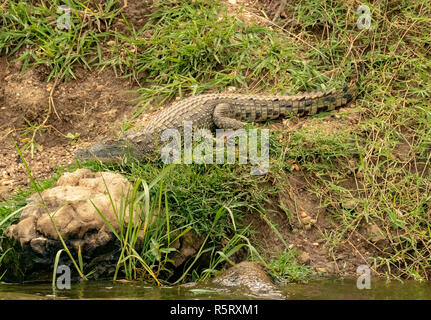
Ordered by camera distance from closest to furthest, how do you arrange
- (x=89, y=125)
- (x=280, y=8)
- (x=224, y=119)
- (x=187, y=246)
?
(x=187, y=246) → (x=224, y=119) → (x=89, y=125) → (x=280, y=8)

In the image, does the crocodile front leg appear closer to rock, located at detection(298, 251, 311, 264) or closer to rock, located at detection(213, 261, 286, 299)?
rock, located at detection(298, 251, 311, 264)

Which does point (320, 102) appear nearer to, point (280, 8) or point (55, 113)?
point (280, 8)

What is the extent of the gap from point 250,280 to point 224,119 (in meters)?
2.00

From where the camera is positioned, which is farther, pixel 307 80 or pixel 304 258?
pixel 307 80

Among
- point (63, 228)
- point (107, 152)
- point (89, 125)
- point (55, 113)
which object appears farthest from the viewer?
point (55, 113)

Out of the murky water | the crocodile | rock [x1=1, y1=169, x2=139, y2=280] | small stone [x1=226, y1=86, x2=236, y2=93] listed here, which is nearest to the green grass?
small stone [x1=226, y1=86, x2=236, y2=93]

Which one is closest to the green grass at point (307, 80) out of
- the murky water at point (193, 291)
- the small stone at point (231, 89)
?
the small stone at point (231, 89)

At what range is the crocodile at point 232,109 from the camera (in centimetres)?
604

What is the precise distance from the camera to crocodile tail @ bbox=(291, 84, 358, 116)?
624 centimetres

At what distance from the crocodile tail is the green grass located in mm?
130

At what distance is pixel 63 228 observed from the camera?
4715 mm

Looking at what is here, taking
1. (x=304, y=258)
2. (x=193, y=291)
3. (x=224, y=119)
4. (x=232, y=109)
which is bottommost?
(x=193, y=291)

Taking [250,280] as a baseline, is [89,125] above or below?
above

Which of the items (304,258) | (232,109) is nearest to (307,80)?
(232,109)
